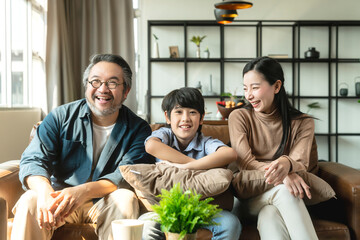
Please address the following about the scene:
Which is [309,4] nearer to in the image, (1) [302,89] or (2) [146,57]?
(1) [302,89]

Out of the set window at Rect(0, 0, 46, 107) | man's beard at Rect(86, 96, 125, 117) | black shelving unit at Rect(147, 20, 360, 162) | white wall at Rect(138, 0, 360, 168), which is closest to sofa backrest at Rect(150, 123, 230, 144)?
man's beard at Rect(86, 96, 125, 117)

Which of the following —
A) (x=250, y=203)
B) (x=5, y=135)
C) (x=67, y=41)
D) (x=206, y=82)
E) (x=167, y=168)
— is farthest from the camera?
(x=206, y=82)

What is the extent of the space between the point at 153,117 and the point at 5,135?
3.01 meters

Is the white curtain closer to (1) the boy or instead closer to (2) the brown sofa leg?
(1) the boy

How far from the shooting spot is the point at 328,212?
6.80ft

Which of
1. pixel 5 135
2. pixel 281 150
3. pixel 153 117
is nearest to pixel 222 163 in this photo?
pixel 281 150

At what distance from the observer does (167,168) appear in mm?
1765

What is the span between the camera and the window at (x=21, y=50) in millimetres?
3912

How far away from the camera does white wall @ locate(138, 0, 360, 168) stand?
654 cm

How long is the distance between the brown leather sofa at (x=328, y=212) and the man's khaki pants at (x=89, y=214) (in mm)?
63

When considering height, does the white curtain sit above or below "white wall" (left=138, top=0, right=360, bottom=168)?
below

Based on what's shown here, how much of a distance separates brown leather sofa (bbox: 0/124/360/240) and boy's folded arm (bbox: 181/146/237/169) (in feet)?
0.95

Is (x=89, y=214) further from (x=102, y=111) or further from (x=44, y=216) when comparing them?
(x=102, y=111)

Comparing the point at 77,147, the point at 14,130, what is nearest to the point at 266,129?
the point at 77,147
